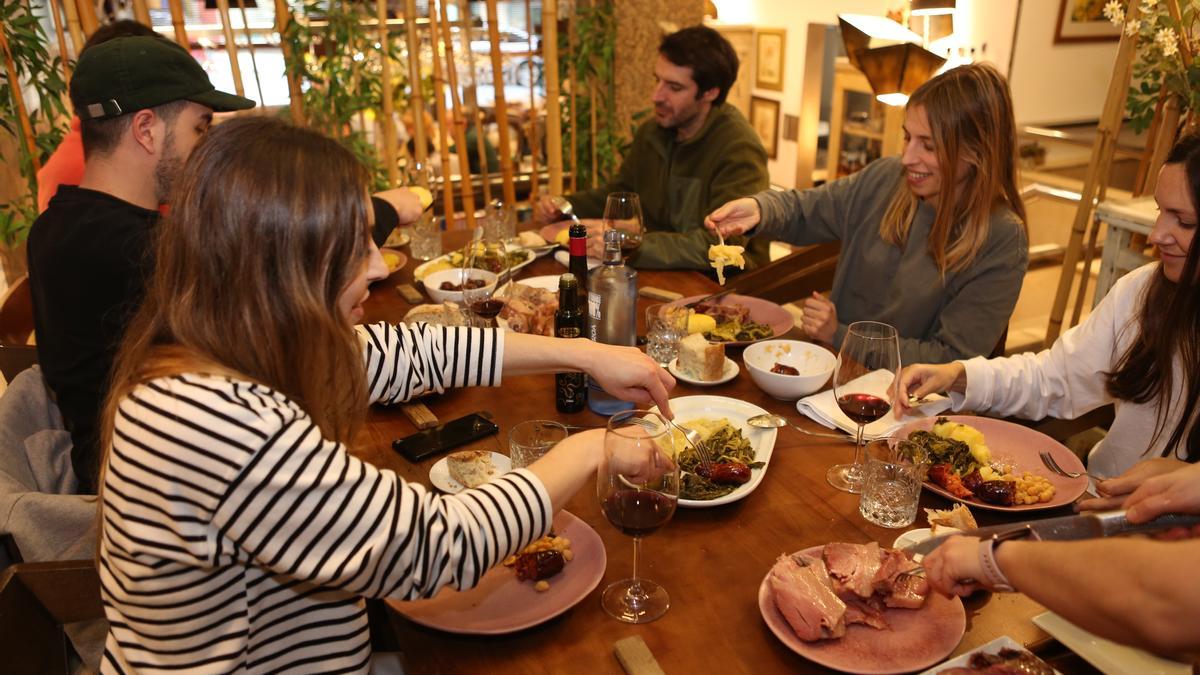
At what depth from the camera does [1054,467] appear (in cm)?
152

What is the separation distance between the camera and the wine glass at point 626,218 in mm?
2443

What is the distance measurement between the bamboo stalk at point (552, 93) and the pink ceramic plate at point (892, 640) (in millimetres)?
3417

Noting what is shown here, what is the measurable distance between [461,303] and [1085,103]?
17.0ft

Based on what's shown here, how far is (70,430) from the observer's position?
1860 millimetres

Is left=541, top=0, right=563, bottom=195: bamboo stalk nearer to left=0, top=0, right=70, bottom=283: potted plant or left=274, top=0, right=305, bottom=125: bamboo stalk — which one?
left=274, top=0, right=305, bottom=125: bamboo stalk

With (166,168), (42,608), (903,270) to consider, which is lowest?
(42,608)

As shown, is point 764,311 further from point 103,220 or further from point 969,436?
point 103,220

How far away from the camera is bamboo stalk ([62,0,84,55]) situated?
129 inches

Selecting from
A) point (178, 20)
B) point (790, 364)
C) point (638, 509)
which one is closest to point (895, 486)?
point (638, 509)

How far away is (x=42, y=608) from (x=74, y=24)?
2.81 m

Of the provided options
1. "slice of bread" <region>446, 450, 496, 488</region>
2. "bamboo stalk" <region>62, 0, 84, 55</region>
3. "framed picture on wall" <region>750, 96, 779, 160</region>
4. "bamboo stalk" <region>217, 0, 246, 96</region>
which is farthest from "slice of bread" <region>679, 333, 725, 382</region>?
"framed picture on wall" <region>750, 96, 779, 160</region>

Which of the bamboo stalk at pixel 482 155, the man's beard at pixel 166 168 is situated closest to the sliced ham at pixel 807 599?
the man's beard at pixel 166 168

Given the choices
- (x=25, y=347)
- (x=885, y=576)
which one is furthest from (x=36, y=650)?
(x=885, y=576)

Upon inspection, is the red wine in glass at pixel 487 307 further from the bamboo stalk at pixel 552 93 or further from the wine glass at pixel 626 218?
the bamboo stalk at pixel 552 93
